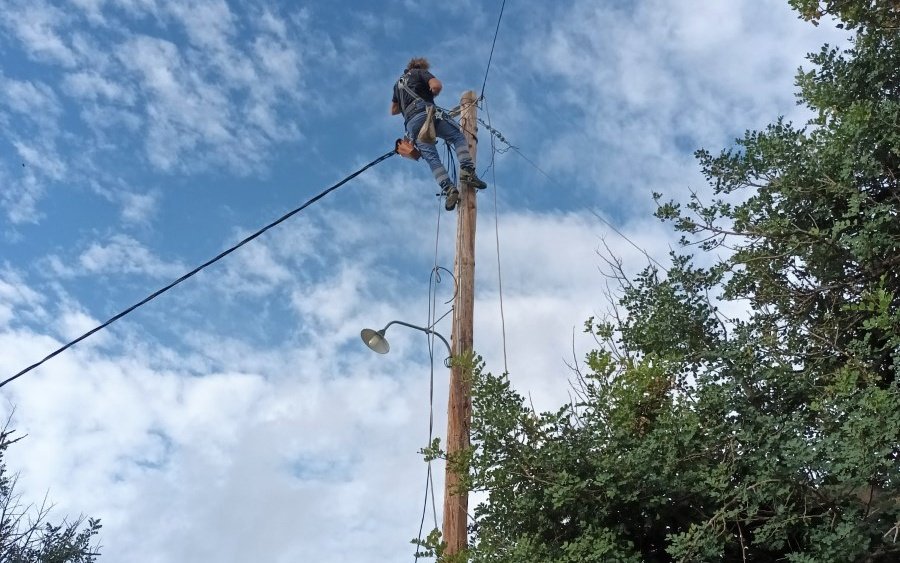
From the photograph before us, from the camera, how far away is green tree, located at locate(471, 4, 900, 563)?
500 centimetres

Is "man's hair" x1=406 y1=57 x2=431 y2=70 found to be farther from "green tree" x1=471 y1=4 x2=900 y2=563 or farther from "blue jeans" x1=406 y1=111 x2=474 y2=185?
"green tree" x1=471 y1=4 x2=900 y2=563

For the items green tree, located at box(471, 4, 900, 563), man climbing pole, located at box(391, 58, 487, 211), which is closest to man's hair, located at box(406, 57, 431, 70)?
man climbing pole, located at box(391, 58, 487, 211)

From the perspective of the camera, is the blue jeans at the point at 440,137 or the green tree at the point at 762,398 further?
the blue jeans at the point at 440,137

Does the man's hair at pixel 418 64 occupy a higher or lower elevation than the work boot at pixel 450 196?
higher

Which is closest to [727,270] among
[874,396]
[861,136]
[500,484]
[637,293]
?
[637,293]

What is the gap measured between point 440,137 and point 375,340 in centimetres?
222

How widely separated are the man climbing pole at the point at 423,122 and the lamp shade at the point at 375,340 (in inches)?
48.0

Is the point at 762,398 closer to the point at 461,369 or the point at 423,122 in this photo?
the point at 461,369

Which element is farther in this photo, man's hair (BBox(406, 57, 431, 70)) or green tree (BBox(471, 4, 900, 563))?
man's hair (BBox(406, 57, 431, 70))

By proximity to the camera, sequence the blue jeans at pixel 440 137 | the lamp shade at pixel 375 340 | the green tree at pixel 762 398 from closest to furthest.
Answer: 1. the green tree at pixel 762 398
2. the lamp shade at pixel 375 340
3. the blue jeans at pixel 440 137

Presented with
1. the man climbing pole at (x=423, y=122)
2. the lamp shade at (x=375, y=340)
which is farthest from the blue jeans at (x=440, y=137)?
the lamp shade at (x=375, y=340)

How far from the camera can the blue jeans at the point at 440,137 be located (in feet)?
23.7

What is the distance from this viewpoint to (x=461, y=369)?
6000 mm

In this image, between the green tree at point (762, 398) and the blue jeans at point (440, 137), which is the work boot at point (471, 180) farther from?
the green tree at point (762, 398)
